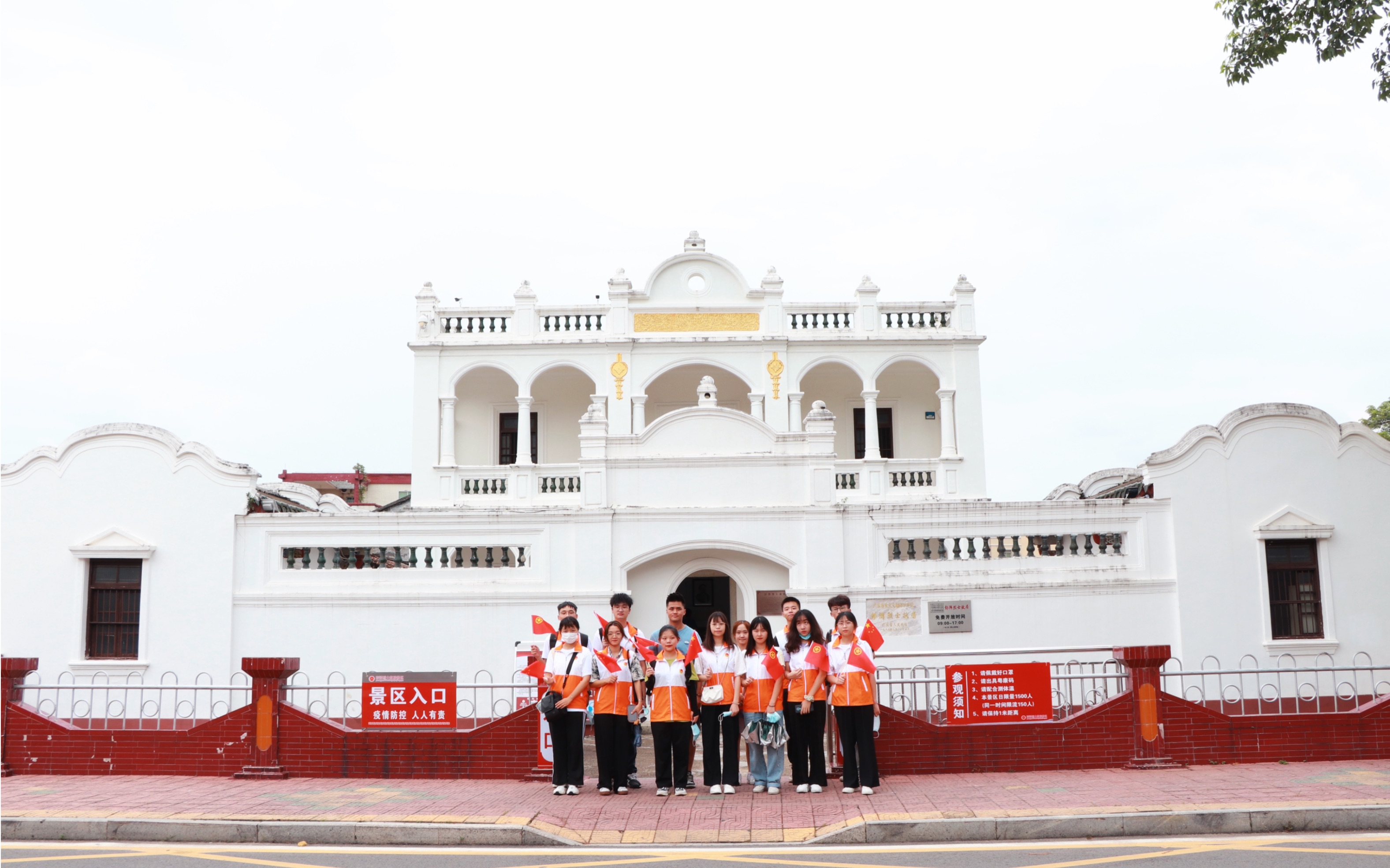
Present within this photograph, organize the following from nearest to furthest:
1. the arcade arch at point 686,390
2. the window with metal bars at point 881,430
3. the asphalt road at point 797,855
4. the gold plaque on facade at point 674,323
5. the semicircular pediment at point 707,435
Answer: the asphalt road at point 797,855, the semicircular pediment at point 707,435, the gold plaque on facade at point 674,323, the arcade arch at point 686,390, the window with metal bars at point 881,430

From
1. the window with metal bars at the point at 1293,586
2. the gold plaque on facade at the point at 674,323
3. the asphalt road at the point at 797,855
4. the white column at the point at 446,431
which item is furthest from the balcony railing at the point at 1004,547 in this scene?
the white column at the point at 446,431

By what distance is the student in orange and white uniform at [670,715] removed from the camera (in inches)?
364

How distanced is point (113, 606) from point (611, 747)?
28.4ft

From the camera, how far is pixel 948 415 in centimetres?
2358

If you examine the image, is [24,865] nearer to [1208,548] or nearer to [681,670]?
[681,670]

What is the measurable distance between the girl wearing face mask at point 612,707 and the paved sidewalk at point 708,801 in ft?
0.72

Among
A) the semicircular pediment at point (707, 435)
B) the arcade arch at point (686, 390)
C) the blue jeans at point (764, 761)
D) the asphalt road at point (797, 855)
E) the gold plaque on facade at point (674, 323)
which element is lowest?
A: the asphalt road at point (797, 855)

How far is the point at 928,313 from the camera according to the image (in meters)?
24.0

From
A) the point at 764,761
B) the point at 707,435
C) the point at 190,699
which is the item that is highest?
the point at 707,435

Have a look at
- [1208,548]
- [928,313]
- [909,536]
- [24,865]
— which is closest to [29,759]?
[24,865]

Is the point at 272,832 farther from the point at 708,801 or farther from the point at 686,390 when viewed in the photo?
the point at 686,390

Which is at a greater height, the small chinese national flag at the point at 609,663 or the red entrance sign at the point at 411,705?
the small chinese national flag at the point at 609,663

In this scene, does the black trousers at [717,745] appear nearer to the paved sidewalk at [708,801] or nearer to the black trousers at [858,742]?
the paved sidewalk at [708,801]

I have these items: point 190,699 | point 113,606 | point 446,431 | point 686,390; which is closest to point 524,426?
point 446,431
